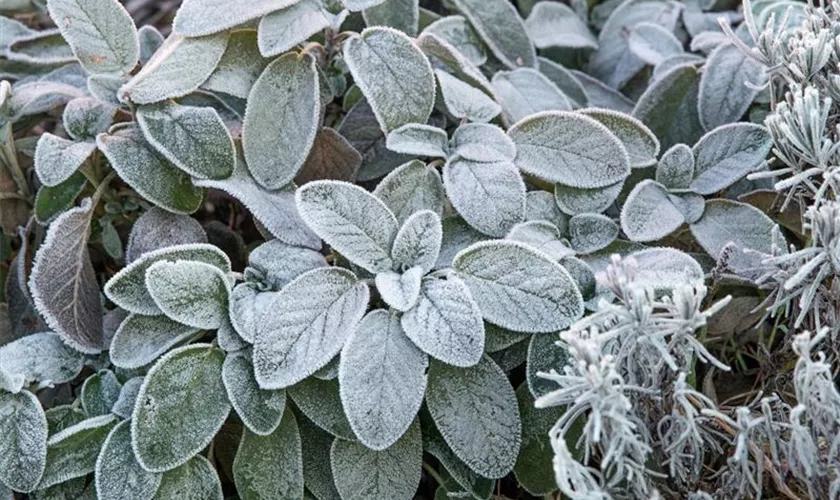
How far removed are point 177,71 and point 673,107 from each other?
24.0 inches

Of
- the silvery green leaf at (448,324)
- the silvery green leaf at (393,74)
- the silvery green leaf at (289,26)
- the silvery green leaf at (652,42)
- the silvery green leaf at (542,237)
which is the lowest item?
the silvery green leaf at (448,324)

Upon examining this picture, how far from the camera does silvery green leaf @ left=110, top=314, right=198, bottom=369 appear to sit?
3.35 feet

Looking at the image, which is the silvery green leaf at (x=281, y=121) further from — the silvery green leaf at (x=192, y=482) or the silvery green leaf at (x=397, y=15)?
the silvery green leaf at (x=192, y=482)

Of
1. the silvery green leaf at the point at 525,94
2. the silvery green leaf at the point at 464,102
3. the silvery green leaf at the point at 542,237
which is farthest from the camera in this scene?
the silvery green leaf at the point at 525,94

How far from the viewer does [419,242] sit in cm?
102

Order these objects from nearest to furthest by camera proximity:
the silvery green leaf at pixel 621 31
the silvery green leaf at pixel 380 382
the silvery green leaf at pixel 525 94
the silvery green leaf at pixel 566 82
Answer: the silvery green leaf at pixel 380 382 → the silvery green leaf at pixel 525 94 → the silvery green leaf at pixel 566 82 → the silvery green leaf at pixel 621 31

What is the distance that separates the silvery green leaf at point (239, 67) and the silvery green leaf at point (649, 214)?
442 millimetres

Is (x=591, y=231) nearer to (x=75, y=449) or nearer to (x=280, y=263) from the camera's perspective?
(x=280, y=263)

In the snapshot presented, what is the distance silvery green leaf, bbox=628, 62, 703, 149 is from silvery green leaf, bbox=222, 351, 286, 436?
1.95ft

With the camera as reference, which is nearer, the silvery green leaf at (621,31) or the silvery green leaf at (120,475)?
the silvery green leaf at (120,475)

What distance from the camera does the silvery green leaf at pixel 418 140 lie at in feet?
3.58

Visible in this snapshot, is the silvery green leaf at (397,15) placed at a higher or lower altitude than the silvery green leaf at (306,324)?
higher

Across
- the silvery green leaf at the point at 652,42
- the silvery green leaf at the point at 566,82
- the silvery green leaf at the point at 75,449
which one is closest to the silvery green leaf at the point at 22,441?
the silvery green leaf at the point at 75,449

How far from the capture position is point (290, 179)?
3.65 ft
